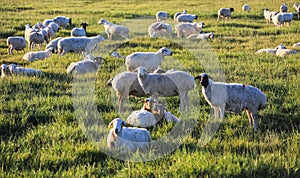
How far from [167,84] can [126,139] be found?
262 cm

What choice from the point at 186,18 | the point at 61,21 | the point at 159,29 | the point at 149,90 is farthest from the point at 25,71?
the point at 186,18

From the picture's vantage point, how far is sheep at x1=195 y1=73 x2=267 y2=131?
6605 mm

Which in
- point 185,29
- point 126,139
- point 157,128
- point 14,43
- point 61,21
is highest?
point 61,21

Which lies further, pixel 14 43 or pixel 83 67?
pixel 14 43

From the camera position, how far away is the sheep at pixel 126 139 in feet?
17.7

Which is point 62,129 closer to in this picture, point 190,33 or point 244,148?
point 244,148

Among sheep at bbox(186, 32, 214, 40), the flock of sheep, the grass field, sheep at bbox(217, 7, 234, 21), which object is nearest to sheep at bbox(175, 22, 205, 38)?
sheep at bbox(186, 32, 214, 40)

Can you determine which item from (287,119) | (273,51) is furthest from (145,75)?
(273,51)

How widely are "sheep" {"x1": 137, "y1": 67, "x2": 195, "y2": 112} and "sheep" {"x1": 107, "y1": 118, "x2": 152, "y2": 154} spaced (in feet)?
7.32

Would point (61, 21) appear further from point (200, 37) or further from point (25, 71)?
point (25, 71)

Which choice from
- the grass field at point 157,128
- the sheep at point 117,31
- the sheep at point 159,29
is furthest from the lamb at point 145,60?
the sheep at point 159,29

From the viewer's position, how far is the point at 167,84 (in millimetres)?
7961

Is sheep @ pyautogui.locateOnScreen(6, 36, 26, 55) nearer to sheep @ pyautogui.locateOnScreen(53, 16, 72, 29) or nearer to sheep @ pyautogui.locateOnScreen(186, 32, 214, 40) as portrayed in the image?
sheep @ pyautogui.locateOnScreen(186, 32, 214, 40)

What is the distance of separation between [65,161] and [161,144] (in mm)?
1327
